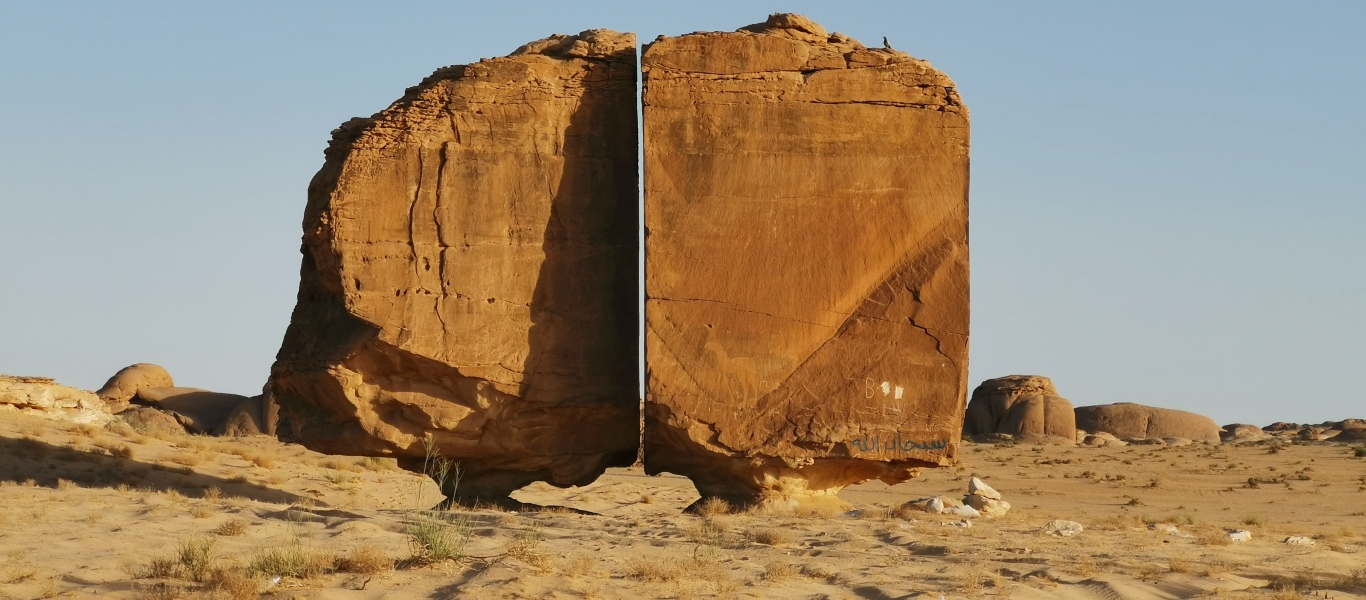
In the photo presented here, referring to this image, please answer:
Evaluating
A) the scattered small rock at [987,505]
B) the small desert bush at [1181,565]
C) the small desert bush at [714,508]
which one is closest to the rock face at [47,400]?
the small desert bush at [714,508]

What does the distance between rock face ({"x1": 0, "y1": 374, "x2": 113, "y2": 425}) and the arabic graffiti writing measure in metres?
13.6

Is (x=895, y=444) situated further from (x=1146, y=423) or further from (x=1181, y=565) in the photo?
(x=1146, y=423)

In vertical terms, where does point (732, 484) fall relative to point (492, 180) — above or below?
below

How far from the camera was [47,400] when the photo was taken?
20.3 metres

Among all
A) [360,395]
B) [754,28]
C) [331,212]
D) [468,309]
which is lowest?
[360,395]

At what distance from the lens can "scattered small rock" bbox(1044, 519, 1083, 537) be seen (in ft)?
33.8

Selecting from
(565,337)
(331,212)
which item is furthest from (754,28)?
(331,212)

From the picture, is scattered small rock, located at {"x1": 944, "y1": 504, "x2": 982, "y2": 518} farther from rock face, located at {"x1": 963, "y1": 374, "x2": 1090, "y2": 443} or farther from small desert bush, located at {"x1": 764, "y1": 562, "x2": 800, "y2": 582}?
rock face, located at {"x1": 963, "y1": 374, "x2": 1090, "y2": 443}

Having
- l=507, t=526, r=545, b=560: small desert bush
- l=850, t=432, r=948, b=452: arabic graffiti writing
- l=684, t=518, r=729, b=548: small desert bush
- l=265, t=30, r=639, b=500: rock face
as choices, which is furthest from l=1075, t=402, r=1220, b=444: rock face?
l=507, t=526, r=545, b=560: small desert bush

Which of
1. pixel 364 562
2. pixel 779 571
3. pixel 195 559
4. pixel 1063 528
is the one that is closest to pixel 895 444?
pixel 1063 528

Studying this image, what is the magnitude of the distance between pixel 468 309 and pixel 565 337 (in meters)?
0.89

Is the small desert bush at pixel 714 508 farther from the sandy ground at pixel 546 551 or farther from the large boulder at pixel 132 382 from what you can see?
the large boulder at pixel 132 382

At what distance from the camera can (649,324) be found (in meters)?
10.8

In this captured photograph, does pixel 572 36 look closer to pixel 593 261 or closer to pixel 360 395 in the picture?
pixel 593 261
